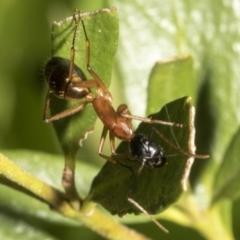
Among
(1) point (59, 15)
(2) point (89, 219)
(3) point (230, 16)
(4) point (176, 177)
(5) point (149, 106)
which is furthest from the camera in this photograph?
(1) point (59, 15)

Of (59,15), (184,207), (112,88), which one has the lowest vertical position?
(184,207)

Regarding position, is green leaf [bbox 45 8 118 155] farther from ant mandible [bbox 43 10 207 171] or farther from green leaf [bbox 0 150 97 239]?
green leaf [bbox 0 150 97 239]

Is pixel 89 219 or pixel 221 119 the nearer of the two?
pixel 89 219

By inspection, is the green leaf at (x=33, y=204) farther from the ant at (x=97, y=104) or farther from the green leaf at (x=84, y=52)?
the green leaf at (x=84, y=52)

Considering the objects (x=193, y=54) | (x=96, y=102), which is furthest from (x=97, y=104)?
(x=193, y=54)

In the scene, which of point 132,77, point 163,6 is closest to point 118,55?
point 132,77

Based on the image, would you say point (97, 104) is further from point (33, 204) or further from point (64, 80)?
point (33, 204)

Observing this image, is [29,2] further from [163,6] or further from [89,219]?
[89,219]
